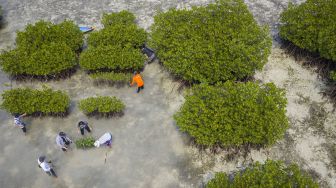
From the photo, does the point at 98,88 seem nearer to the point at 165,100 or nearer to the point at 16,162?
the point at 165,100

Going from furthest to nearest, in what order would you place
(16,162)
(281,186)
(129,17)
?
(129,17)
(16,162)
(281,186)

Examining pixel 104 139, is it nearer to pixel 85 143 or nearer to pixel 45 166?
pixel 85 143

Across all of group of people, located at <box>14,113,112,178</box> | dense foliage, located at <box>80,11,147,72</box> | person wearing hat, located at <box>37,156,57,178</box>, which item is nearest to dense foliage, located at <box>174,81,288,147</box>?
group of people, located at <box>14,113,112,178</box>

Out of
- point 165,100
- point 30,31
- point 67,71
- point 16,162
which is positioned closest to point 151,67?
point 165,100

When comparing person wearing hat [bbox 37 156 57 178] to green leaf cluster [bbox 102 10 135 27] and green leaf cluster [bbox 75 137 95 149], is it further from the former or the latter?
green leaf cluster [bbox 102 10 135 27]

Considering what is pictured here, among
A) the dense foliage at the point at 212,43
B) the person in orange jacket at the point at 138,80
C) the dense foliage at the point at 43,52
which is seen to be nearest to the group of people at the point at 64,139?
the dense foliage at the point at 43,52

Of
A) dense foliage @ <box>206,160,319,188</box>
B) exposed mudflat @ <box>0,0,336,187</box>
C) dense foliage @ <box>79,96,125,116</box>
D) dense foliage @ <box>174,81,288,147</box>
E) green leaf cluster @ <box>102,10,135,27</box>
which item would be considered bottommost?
exposed mudflat @ <box>0,0,336,187</box>

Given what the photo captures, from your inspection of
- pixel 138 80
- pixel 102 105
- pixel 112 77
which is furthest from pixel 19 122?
pixel 138 80
